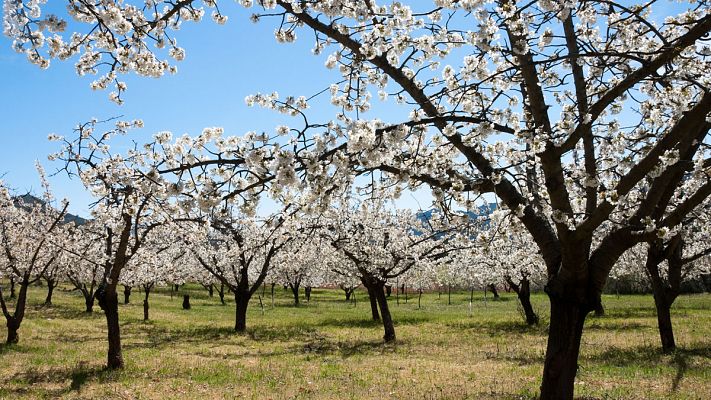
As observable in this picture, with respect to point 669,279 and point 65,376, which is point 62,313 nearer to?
point 65,376

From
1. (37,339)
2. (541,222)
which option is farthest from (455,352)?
(37,339)

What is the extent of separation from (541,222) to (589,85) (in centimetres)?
253

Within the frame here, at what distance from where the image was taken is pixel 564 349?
6.46 meters

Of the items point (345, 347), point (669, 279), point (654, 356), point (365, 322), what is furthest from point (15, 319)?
point (669, 279)

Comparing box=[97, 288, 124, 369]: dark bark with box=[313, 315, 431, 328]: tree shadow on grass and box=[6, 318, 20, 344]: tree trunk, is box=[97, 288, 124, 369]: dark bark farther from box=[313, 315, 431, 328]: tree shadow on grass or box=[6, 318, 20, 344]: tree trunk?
box=[313, 315, 431, 328]: tree shadow on grass

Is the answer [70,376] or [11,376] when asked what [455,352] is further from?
[11,376]

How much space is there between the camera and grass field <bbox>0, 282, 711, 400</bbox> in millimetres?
9875

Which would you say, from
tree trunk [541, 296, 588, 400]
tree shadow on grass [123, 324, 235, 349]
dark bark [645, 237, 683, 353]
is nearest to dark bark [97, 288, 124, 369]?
tree shadow on grass [123, 324, 235, 349]

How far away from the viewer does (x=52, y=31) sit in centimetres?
423

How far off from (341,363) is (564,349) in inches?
340

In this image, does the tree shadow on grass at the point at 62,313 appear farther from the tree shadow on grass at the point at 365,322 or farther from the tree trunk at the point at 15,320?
the tree shadow on grass at the point at 365,322

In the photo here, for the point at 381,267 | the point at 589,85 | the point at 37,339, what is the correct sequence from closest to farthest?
1. the point at 589,85
2. the point at 37,339
3. the point at 381,267

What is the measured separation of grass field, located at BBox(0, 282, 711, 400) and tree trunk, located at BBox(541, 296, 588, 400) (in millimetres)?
2872

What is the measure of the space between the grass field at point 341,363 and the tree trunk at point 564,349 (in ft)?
9.42
